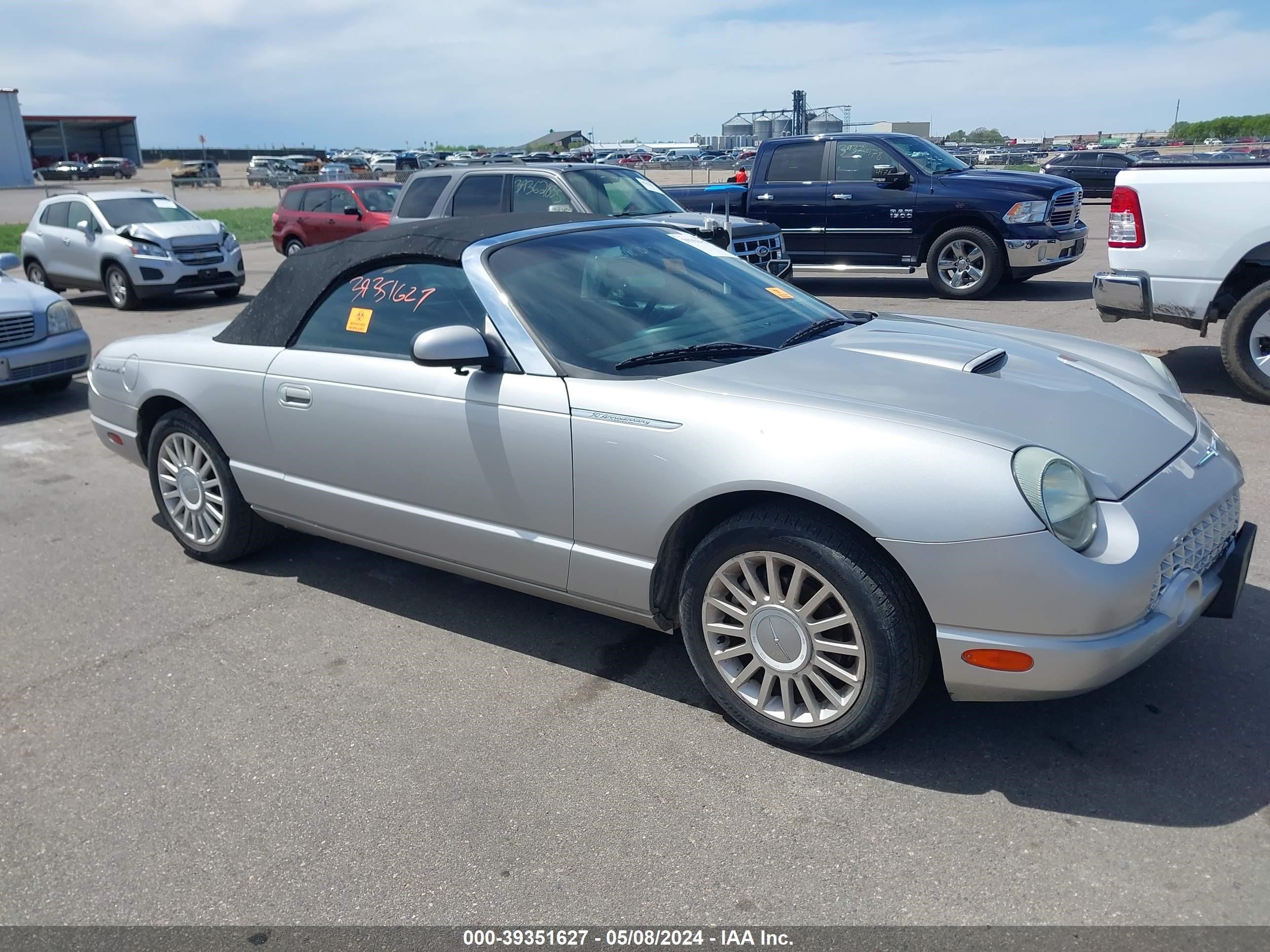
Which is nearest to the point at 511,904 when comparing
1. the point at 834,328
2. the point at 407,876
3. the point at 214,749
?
the point at 407,876

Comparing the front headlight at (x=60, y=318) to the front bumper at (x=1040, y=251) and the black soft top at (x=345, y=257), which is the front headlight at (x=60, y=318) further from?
the front bumper at (x=1040, y=251)

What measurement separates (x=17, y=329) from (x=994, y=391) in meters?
8.14

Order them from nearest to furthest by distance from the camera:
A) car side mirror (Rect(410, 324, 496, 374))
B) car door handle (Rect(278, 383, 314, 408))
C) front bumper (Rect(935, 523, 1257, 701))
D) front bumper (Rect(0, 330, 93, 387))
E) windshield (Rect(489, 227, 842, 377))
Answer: front bumper (Rect(935, 523, 1257, 701))
car side mirror (Rect(410, 324, 496, 374))
windshield (Rect(489, 227, 842, 377))
car door handle (Rect(278, 383, 314, 408))
front bumper (Rect(0, 330, 93, 387))

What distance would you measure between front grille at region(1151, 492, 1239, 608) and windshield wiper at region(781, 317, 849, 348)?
147cm

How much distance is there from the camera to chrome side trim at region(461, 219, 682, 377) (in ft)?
11.7

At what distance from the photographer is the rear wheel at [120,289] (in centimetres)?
1432

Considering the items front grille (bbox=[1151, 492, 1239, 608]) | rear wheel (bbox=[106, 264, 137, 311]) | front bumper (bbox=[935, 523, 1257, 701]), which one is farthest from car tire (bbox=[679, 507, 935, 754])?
rear wheel (bbox=[106, 264, 137, 311])

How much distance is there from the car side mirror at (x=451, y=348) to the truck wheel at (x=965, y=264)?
10.1 metres

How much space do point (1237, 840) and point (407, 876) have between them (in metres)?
2.18

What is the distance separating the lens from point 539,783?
3096mm

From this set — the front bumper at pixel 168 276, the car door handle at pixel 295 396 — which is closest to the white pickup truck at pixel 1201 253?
the car door handle at pixel 295 396

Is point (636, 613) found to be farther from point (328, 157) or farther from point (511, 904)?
point (328, 157)

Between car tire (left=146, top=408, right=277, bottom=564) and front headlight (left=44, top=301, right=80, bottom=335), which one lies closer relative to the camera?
car tire (left=146, top=408, right=277, bottom=564)

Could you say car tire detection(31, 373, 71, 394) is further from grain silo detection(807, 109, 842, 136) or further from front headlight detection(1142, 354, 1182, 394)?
grain silo detection(807, 109, 842, 136)
